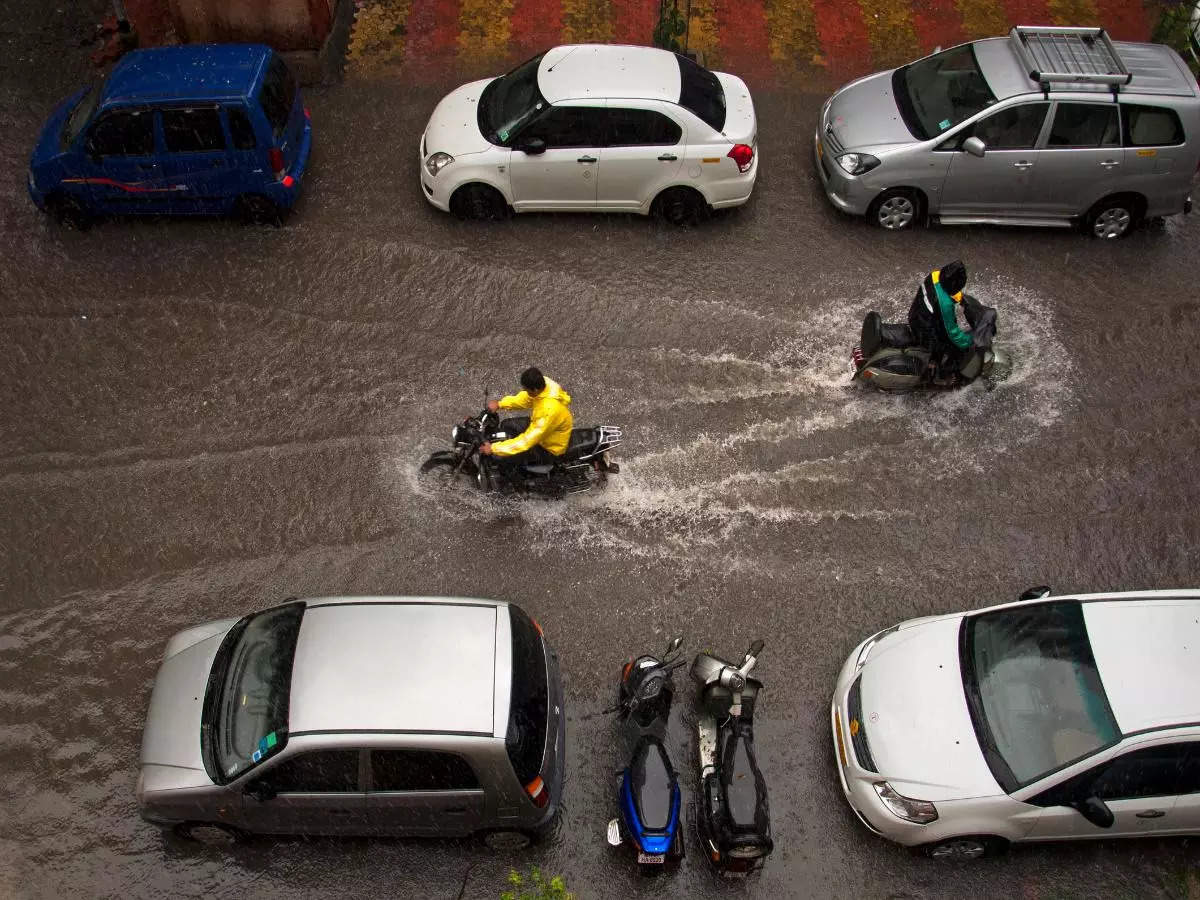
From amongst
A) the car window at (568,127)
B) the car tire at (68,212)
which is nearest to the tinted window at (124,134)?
the car tire at (68,212)

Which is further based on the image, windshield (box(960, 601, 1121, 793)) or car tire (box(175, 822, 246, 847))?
car tire (box(175, 822, 246, 847))

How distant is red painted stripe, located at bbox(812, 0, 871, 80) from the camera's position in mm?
12852

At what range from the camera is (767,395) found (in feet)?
31.8

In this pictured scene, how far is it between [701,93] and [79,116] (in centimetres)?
667

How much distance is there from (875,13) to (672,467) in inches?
319

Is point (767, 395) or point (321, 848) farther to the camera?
point (767, 395)

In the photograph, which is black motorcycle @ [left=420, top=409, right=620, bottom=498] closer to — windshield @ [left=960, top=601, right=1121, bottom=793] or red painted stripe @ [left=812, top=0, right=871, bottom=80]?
windshield @ [left=960, top=601, right=1121, bottom=793]

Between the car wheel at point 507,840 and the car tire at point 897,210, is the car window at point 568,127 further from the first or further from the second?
the car wheel at point 507,840

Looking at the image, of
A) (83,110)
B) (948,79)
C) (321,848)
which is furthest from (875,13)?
(321,848)

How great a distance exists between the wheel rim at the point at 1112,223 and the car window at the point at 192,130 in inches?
373

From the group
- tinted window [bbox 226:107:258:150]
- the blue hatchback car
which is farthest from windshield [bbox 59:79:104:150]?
tinted window [bbox 226:107:258:150]

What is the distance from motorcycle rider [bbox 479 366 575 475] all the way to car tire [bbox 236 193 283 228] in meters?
4.13

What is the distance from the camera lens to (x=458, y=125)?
424 inches

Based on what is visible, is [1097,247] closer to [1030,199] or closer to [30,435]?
[1030,199]
